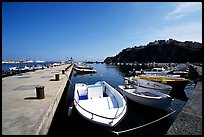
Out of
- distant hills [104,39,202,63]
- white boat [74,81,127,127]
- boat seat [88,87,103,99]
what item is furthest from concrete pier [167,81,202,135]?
distant hills [104,39,202,63]

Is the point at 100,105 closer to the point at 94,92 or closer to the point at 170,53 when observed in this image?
the point at 94,92

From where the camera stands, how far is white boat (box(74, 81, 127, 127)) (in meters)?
7.57

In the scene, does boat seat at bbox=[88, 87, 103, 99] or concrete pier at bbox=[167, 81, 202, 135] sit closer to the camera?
concrete pier at bbox=[167, 81, 202, 135]

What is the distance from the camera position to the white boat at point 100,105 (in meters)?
7.57

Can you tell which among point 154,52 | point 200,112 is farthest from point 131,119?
point 154,52

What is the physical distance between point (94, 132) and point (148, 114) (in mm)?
5168

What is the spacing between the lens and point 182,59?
104m

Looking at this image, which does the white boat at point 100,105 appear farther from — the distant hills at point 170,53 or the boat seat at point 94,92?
the distant hills at point 170,53

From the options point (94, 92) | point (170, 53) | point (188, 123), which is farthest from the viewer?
point (170, 53)

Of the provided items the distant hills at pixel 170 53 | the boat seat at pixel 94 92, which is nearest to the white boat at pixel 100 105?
the boat seat at pixel 94 92

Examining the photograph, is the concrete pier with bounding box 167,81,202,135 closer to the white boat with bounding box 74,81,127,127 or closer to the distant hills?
the white boat with bounding box 74,81,127,127

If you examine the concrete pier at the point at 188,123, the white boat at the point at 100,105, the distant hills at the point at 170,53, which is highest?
the distant hills at the point at 170,53

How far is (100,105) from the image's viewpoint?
1023 centimetres

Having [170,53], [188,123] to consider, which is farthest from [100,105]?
[170,53]
